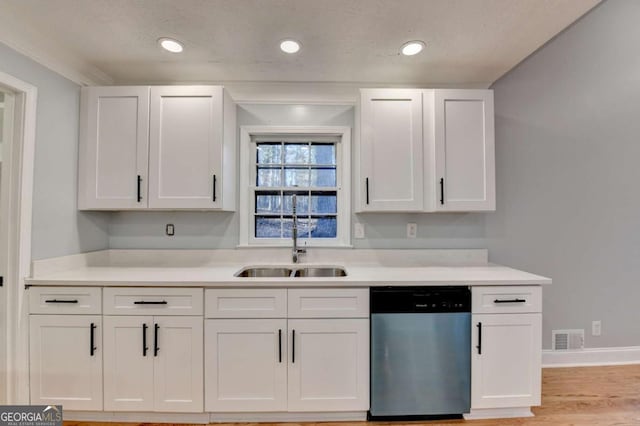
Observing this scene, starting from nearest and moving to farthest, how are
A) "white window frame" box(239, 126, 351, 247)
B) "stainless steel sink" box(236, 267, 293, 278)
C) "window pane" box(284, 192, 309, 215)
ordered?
"stainless steel sink" box(236, 267, 293, 278) → "white window frame" box(239, 126, 351, 247) → "window pane" box(284, 192, 309, 215)

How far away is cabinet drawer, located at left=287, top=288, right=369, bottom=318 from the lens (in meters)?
1.71

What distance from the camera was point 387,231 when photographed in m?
2.38

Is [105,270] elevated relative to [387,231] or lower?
lower

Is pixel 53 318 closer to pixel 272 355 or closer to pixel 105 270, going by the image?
pixel 105 270

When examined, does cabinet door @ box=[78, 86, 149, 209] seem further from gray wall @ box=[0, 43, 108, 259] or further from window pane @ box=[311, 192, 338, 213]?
window pane @ box=[311, 192, 338, 213]

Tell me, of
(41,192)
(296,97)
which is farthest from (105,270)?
(296,97)

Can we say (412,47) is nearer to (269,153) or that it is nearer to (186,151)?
(269,153)

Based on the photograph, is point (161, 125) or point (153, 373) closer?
point (153, 373)

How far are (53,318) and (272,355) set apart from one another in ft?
4.44

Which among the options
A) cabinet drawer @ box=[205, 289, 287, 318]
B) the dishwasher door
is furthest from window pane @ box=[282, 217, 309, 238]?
the dishwasher door

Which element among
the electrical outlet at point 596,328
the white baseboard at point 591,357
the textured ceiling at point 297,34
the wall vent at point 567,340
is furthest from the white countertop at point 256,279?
the textured ceiling at point 297,34

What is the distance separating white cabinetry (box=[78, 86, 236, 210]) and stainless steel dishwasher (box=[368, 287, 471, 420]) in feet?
4.70

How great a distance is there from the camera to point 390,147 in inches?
82.3

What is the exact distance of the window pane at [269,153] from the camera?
8.14ft
